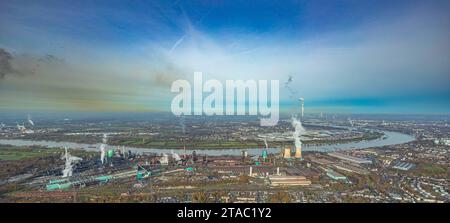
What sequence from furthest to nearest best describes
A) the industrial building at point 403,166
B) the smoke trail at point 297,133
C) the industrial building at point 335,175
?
the smoke trail at point 297,133 < the industrial building at point 403,166 < the industrial building at point 335,175

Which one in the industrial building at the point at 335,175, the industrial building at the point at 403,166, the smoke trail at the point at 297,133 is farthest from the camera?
the smoke trail at the point at 297,133

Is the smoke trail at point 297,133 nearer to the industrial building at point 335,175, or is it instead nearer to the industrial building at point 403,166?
the industrial building at point 335,175

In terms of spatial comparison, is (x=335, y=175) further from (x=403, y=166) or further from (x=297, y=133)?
(x=297, y=133)

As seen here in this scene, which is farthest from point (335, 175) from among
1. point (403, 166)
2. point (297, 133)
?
point (297, 133)

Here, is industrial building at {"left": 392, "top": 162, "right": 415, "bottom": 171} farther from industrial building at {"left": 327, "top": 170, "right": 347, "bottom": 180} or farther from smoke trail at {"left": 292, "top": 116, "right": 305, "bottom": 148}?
smoke trail at {"left": 292, "top": 116, "right": 305, "bottom": 148}

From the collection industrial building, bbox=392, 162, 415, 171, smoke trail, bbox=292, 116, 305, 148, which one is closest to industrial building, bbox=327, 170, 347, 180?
industrial building, bbox=392, 162, 415, 171

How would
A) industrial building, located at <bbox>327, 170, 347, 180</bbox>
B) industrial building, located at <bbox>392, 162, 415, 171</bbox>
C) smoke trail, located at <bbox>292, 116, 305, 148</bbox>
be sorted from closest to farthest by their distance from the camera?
1. industrial building, located at <bbox>327, 170, 347, 180</bbox>
2. industrial building, located at <bbox>392, 162, 415, 171</bbox>
3. smoke trail, located at <bbox>292, 116, 305, 148</bbox>

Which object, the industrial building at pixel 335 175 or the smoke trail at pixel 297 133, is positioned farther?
the smoke trail at pixel 297 133

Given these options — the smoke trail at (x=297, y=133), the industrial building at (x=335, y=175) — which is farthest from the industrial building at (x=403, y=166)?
the smoke trail at (x=297, y=133)

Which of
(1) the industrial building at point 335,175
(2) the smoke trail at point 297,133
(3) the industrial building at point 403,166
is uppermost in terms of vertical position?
(2) the smoke trail at point 297,133

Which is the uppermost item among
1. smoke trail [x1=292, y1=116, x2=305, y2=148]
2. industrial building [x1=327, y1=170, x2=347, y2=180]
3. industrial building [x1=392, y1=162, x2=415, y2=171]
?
smoke trail [x1=292, y1=116, x2=305, y2=148]

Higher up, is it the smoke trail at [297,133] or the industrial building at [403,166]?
the smoke trail at [297,133]

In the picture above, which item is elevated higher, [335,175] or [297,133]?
[297,133]

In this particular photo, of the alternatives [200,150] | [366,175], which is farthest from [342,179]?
[200,150]
